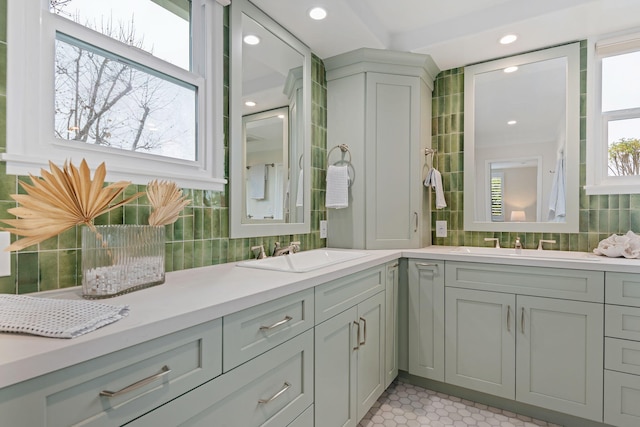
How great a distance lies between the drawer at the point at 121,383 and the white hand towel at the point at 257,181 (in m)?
1.09

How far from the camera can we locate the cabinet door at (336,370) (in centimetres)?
136

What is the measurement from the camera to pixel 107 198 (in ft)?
3.17

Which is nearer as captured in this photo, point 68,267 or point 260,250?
point 68,267

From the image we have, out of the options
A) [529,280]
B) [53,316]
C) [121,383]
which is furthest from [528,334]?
[53,316]

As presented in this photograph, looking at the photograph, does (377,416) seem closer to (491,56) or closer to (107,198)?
(107,198)

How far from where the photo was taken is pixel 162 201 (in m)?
1.21

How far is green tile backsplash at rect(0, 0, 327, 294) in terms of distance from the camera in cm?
98

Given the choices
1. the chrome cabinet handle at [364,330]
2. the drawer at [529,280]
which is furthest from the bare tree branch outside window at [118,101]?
the drawer at [529,280]

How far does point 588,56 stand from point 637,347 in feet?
6.15

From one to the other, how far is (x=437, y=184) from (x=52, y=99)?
2.35m

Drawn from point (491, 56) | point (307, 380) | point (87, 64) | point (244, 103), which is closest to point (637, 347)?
point (307, 380)

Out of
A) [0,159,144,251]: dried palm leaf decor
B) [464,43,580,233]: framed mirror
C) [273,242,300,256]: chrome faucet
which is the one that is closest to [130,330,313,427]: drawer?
[0,159,144,251]: dried palm leaf decor

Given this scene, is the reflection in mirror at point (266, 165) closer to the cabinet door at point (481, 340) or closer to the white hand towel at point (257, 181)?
the white hand towel at point (257, 181)

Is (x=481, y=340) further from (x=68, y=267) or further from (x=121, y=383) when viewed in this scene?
(x=68, y=267)
